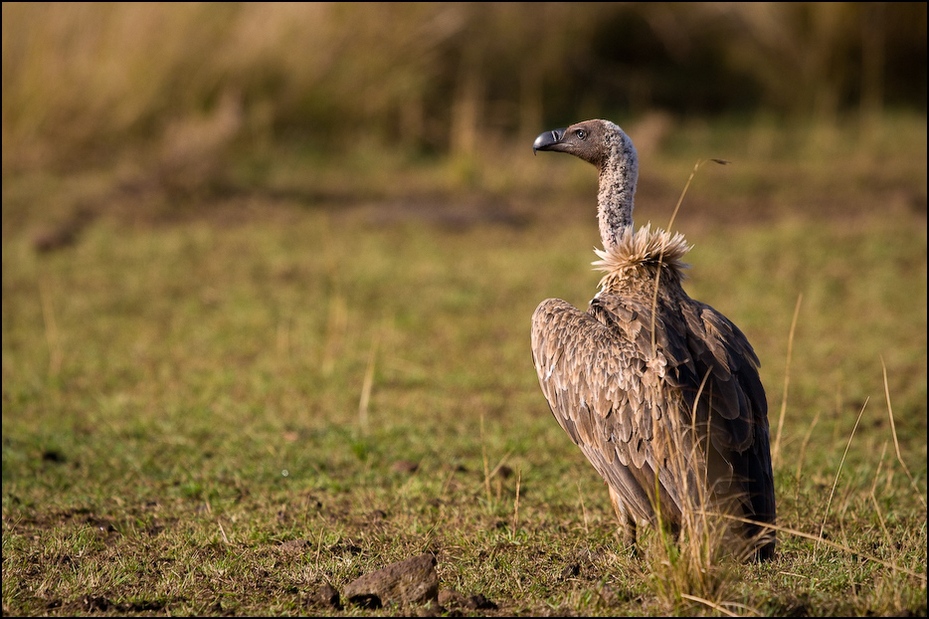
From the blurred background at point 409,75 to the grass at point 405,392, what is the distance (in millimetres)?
654

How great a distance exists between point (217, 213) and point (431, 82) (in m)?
3.56

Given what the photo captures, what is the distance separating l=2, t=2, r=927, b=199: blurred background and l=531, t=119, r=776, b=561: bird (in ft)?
22.0

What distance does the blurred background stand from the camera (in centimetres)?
1064

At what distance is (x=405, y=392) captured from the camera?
6414mm

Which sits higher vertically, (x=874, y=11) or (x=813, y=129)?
(x=874, y=11)

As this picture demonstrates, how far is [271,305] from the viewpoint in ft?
26.2

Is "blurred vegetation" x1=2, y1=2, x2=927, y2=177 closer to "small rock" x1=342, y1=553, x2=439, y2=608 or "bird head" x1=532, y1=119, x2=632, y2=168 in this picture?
"bird head" x1=532, y1=119, x2=632, y2=168

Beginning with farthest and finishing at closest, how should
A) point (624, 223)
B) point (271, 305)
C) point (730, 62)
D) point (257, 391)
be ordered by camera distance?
point (730, 62) < point (271, 305) < point (257, 391) < point (624, 223)

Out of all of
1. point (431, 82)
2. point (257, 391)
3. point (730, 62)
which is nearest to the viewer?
point (257, 391)

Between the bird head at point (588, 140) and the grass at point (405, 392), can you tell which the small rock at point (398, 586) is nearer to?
the grass at point (405, 392)

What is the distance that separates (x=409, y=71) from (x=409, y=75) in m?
0.07

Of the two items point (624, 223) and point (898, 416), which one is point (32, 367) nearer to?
point (624, 223)

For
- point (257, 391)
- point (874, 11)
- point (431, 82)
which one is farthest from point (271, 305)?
point (874, 11)

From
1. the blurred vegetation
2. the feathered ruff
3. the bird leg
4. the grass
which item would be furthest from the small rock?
the blurred vegetation
